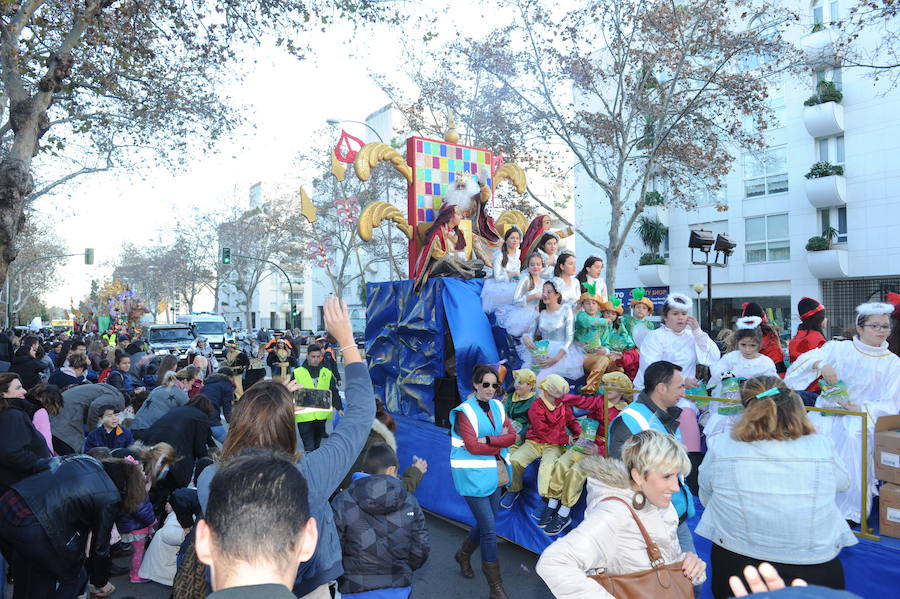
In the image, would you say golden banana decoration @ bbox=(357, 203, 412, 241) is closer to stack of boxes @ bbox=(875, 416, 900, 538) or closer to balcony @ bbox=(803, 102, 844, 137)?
stack of boxes @ bbox=(875, 416, 900, 538)

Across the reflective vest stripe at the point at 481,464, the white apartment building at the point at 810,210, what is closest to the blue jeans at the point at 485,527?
the reflective vest stripe at the point at 481,464

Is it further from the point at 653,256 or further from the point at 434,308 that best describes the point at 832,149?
the point at 434,308

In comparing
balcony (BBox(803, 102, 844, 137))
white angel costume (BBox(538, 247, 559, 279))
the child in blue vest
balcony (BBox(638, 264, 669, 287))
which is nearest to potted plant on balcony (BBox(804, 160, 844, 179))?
balcony (BBox(803, 102, 844, 137))

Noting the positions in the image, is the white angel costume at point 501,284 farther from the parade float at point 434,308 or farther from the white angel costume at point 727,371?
the white angel costume at point 727,371

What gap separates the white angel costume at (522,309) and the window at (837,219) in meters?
20.4

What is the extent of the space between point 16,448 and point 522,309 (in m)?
4.64

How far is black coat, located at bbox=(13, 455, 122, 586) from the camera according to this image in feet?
11.7

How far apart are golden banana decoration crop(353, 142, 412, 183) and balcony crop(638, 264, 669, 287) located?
20.7 m

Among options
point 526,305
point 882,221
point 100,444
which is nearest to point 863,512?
point 526,305

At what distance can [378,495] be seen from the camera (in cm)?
313

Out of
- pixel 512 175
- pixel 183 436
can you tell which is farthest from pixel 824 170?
pixel 183 436

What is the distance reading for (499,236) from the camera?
333 inches

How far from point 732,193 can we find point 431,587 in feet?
78.8

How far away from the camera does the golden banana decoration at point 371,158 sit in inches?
299
